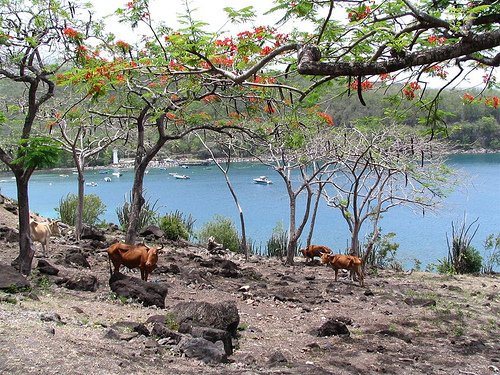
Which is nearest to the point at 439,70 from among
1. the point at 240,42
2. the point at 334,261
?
the point at 240,42

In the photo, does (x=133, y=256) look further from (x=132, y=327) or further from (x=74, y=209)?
(x=74, y=209)

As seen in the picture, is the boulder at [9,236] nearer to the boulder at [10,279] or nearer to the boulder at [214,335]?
the boulder at [10,279]

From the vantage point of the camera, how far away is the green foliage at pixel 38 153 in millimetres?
7101

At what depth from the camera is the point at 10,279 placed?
6.63 m

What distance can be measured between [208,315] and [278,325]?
1719mm

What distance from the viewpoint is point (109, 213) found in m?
31.1

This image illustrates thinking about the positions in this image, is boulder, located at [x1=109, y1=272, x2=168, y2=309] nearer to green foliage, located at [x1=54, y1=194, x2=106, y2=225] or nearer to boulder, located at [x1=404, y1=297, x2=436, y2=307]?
boulder, located at [x1=404, y1=297, x2=436, y2=307]

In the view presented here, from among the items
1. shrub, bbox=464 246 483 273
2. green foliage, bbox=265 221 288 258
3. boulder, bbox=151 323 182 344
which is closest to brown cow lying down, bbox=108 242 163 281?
boulder, bbox=151 323 182 344

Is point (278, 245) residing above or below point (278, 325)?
below

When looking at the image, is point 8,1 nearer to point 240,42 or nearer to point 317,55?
point 240,42

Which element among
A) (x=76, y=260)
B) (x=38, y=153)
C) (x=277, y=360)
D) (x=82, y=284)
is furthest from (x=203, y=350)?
(x=76, y=260)

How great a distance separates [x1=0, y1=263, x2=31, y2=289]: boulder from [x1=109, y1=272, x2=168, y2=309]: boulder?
48.2 inches

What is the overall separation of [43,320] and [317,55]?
3831 millimetres

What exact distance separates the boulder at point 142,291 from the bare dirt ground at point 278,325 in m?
0.15
